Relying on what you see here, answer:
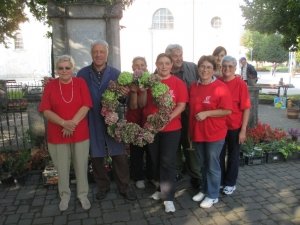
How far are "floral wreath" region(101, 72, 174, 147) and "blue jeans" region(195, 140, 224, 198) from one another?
2.49 feet

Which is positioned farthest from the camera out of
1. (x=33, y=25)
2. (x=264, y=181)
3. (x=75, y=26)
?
(x=33, y=25)

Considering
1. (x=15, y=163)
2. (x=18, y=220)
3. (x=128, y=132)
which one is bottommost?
(x=18, y=220)

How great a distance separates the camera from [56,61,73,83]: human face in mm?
4082

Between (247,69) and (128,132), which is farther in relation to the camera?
(247,69)

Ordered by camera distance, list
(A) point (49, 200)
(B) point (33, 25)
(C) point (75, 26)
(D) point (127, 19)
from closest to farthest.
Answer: (A) point (49, 200), (C) point (75, 26), (D) point (127, 19), (B) point (33, 25)

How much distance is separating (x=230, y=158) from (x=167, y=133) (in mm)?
1142

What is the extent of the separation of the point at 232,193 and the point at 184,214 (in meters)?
1.02

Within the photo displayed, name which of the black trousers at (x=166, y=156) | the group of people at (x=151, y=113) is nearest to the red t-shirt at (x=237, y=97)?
the group of people at (x=151, y=113)

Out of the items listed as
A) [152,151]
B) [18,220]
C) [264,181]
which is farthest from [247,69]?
[18,220]

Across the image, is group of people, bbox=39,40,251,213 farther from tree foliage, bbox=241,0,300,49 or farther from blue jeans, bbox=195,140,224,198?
tree foliage, bbox=241,0,300,49

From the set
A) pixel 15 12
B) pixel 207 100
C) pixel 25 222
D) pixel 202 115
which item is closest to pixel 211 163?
pixel 202 115

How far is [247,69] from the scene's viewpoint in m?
10.1

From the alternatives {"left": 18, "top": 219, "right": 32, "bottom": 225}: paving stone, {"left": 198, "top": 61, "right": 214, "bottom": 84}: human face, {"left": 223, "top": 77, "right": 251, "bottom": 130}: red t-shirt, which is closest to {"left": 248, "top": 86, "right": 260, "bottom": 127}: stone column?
{"left": 223, "top": 77, "right": 251, "bottom": 130}: red t-shirt

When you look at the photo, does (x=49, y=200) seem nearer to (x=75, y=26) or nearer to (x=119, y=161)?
(x=119, y=161)
